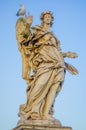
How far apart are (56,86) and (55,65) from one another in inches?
31.7

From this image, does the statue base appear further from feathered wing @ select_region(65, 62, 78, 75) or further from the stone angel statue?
feathered wing @ select_region(65, 62, 78, 75)

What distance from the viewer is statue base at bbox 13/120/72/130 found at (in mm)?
14242

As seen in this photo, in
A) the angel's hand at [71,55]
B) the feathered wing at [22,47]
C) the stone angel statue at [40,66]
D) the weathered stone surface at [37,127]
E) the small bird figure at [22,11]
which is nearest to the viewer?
the weathered stone surface at [37,127]

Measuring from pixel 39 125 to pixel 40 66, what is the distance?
240 cm

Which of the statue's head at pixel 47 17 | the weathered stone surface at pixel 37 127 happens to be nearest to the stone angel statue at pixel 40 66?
the statue's head at pixel 47 17

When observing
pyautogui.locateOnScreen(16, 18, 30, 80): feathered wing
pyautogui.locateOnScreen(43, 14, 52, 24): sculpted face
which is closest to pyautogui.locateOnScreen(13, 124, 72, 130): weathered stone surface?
pyautogui.locateOnScreen(16, 18, 30, 80): feathered wing

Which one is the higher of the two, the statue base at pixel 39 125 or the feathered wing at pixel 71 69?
the feathered wing at pixel 71 69

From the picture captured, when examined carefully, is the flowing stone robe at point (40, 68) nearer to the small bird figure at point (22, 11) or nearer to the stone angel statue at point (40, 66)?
the stone angel statue at point (40, 66)

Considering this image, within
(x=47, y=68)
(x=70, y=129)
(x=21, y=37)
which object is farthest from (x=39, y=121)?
(x=21, y=37)

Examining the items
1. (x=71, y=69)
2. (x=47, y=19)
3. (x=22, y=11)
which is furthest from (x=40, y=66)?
(x=22, y=11)

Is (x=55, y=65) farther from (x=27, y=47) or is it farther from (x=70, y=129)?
(x=70, y=129)

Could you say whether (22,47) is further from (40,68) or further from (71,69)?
(71,69)

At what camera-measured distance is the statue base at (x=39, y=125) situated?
14.2m

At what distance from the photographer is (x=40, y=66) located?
1557cm
